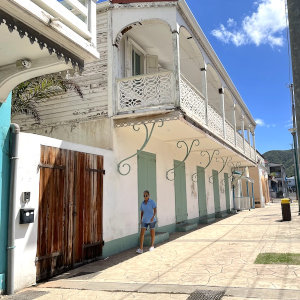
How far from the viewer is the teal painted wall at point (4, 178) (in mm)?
4895

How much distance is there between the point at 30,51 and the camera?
4.57m

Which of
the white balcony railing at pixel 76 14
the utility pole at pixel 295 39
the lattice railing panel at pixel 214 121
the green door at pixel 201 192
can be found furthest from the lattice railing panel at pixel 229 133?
the utility pole at pixel 295 39

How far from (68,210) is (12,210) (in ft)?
4.68

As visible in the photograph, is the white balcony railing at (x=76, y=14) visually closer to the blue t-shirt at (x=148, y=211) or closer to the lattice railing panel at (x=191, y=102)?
the lattice railing panel at (x=191, y=102)

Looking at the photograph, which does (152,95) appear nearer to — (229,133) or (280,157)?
(229,133)

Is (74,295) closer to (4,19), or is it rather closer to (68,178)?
(68,178)

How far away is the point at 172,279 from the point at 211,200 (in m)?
11.7

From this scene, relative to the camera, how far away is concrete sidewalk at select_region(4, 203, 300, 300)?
457 cm

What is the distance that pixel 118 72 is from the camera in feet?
28.3

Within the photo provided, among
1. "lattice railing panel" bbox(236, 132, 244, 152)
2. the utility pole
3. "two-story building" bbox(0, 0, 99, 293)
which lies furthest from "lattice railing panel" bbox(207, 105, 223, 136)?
the utility pole

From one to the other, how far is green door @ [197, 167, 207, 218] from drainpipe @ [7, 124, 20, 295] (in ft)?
34.5

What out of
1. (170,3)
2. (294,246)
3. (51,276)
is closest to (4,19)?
(51,276)

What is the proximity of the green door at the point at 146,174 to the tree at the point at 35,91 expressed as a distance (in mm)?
2536

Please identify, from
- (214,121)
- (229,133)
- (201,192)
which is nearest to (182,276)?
(214,121)
